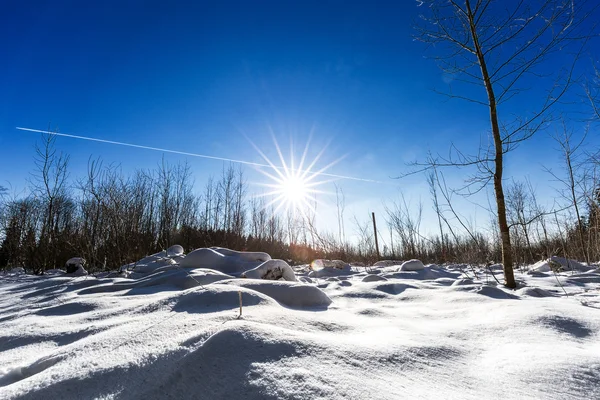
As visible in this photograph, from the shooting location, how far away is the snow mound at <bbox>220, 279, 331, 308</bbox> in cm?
186

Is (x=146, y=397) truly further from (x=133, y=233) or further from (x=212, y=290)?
(x=133, y=233)

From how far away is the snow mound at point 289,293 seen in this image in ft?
6.09

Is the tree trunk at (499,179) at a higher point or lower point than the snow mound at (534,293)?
higher

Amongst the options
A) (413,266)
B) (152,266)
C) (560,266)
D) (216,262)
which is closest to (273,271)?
(216,262)

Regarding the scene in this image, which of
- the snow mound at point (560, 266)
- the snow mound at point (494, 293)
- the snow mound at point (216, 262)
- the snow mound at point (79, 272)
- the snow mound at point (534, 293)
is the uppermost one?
the snow mound at point (216, 262)

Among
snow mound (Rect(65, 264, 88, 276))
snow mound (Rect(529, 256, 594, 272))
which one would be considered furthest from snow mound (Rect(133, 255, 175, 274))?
snow mound (Rect(529, 256, 594, 272))

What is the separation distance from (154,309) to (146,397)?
1.00 meters

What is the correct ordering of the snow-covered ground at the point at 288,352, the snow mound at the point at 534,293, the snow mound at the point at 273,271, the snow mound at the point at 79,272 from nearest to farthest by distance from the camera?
the snow-covered ground at the point at 288,352, the snow mound at the point at 534,293, the snow mound at the point at 273,271, the snow mound at the point at 79,272

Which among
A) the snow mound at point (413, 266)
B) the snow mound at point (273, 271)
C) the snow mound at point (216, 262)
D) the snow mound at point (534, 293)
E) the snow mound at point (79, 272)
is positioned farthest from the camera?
the snow mound at point (413, 266)

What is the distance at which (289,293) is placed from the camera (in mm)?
1892

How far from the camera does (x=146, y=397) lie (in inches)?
28.0

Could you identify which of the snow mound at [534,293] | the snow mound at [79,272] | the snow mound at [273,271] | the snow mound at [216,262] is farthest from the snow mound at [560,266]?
the snow mound at [79,272]

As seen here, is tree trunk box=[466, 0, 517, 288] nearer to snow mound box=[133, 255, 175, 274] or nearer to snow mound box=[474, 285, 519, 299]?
snow mound box=[474, 285, 519, 299]

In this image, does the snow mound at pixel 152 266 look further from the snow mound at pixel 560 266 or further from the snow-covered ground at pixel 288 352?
the snow mound at pixel 560 266
